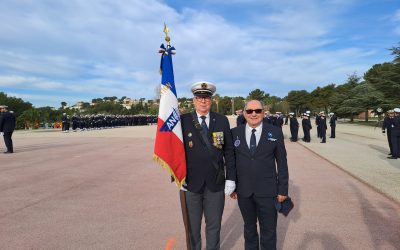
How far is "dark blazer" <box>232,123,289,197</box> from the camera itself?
11.1ft

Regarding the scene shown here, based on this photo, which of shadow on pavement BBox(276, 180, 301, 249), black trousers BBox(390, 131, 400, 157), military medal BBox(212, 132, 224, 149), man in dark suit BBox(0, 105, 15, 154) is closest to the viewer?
military medal BBox(212, 132, 224, 149)

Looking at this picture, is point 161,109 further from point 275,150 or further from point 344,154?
point 344,154

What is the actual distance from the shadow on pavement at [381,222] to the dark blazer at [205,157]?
237cm

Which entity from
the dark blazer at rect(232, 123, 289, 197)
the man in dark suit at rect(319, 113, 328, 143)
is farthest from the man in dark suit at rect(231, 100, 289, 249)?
the man in dark suit at rect(319, 113, 328, 143)

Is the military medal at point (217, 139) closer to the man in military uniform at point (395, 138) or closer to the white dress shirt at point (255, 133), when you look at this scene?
the white dress shirt at point (255, 133)

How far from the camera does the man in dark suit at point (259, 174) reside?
11.1 feet

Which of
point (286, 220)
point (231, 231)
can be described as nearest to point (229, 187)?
point (231, 231)

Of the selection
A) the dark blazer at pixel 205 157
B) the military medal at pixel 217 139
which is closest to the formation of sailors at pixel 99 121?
the dark blazer at pixel 205 157

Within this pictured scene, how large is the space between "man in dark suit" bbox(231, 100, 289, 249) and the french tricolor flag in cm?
60

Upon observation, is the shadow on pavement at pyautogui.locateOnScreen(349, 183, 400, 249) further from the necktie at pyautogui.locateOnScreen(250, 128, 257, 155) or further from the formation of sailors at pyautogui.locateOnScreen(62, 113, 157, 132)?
the formation of sailors at pyautogui.locateOnScreen(62, 113, 157, 132)

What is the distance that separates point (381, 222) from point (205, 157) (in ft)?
11.3

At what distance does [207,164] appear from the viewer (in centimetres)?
340

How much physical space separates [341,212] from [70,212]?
463cm

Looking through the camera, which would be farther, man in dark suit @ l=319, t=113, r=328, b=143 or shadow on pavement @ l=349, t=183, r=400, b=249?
man in dark suit @ l=319, t=113, r=328, b=143
